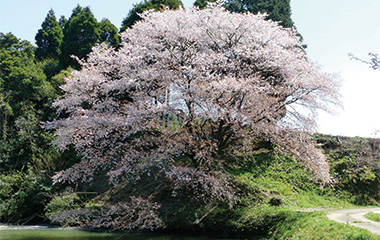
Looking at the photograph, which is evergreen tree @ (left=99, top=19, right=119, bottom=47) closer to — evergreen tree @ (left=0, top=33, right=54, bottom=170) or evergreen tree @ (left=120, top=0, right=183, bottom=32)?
evergreen tree @ (left=120, top=0, right=183, bottom=32)

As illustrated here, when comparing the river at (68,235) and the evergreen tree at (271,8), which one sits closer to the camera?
the river at (68,235)

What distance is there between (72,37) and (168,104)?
18118mm

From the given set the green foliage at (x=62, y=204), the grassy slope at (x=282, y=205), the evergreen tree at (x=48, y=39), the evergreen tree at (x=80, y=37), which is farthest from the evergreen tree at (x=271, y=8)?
the green foliage at (x=62, y=204)

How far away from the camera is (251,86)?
10680mm

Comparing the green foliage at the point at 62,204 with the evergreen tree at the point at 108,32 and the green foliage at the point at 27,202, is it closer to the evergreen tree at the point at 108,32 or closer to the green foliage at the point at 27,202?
the green foliage at the point at 27,202

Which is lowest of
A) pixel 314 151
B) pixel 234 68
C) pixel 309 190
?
pixel 309 190

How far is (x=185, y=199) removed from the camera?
40.8ft

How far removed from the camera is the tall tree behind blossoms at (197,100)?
10.9m

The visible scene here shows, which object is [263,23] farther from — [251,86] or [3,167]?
[3,167]

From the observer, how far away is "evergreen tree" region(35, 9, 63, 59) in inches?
1298

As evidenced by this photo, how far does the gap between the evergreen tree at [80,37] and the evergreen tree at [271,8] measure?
9.14 metres

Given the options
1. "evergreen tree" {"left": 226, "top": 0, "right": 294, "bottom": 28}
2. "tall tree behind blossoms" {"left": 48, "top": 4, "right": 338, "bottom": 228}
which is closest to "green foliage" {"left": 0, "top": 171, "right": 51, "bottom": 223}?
"tall tree behind blossoms" {"left": 48, "top": 4, "right": 338, "bottom": 228}

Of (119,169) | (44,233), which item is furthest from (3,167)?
(119,169)

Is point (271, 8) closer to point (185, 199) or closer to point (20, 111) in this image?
point (20, 111)
